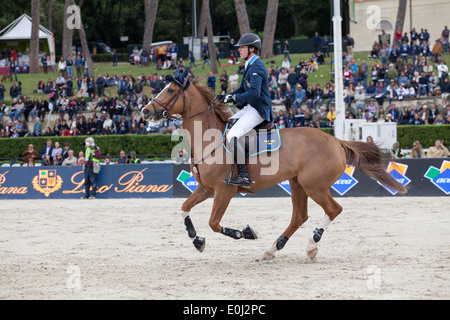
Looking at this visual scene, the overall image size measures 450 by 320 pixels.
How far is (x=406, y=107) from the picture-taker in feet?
79.9

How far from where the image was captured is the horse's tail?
9672mm

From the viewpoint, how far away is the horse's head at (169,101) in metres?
8.64

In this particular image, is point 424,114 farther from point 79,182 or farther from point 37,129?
point 37,129

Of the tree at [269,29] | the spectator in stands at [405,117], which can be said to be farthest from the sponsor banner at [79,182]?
the tree at [269,29]

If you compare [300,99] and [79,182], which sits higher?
[300,99]

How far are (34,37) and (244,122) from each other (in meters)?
37.5

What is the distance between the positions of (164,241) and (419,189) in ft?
30.5

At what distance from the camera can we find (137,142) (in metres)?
26.2

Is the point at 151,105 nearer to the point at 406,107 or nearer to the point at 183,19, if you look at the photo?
the point at 406,107

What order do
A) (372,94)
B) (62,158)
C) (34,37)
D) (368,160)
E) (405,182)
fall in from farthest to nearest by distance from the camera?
(34,37), (372,94), (62,158), (405,182), (368,160)

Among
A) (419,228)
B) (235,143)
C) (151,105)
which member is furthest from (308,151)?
(419,228)

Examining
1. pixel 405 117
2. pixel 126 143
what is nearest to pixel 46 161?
pixel 126 143

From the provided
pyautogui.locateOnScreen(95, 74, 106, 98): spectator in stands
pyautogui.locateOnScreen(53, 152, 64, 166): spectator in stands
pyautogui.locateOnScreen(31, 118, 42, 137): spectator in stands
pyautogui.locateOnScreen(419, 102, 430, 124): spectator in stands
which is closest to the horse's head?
pyautogui.locateOnScreen(53, 152, 64, 166): spectator in stands

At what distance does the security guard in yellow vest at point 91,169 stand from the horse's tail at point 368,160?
10.9m
